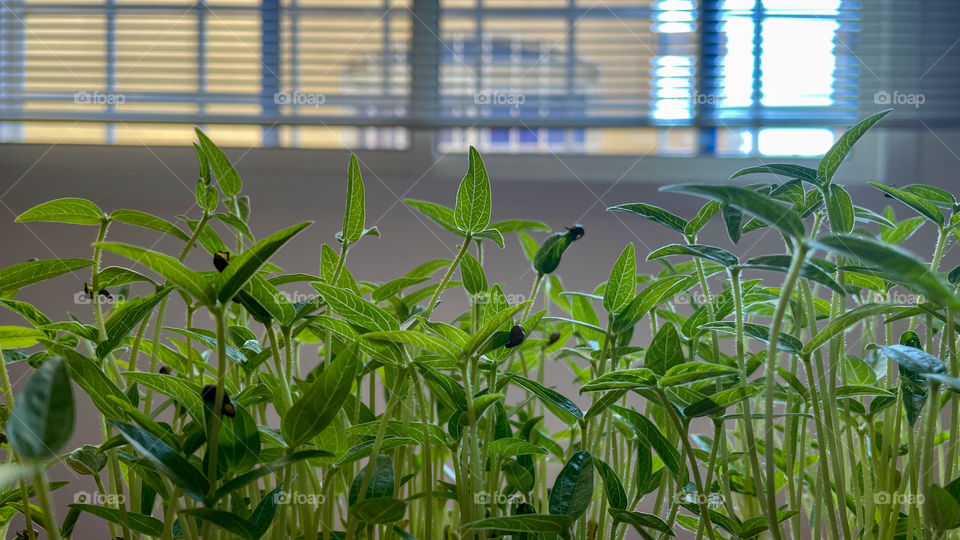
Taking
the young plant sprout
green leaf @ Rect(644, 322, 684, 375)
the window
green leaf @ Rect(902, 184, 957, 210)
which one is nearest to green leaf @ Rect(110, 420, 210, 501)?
the young plant sprout

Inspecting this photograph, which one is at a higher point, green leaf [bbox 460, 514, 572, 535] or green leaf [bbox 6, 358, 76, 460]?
green leaf [bbox 6, 358, 76, 460]

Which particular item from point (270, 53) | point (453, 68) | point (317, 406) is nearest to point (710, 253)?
point (317, 406)

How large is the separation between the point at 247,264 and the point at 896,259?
30 cm

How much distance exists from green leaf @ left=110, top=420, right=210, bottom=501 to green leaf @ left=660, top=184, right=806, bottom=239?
A: 0.29 meters

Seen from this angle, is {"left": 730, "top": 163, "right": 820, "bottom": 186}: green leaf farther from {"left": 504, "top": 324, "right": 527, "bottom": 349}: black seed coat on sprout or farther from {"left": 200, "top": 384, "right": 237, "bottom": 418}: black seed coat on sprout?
{"left": 200, "top": 384, "right": 237, "bottom": 418}: black seed coat on sprout

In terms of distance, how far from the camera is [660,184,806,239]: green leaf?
12.4 inches

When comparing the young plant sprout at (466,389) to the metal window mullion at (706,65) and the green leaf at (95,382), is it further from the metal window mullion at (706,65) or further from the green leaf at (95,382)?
the metal window mullion at (706,65)

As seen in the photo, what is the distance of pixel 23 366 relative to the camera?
1251mm

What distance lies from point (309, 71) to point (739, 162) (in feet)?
3.26

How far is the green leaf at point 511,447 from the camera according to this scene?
→ 47 cm

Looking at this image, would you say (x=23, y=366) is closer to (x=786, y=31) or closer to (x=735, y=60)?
(x=735, y=60)

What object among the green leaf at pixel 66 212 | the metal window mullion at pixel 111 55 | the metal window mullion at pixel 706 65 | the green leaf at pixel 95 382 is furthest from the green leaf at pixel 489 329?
the metal window mullion at pixel 111 55

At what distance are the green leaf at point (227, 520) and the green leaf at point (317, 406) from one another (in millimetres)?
47

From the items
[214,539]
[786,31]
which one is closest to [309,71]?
[786,31]
